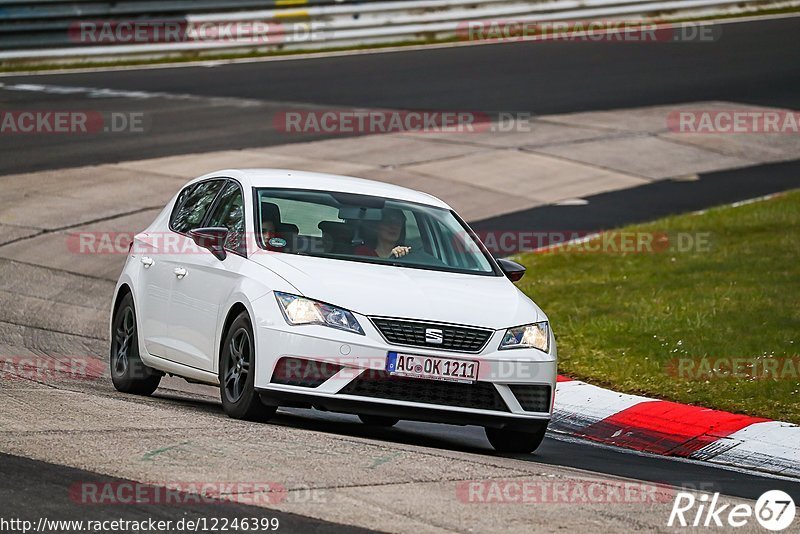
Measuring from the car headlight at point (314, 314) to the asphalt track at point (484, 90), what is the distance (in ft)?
34.6

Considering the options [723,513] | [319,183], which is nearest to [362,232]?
[319,183]

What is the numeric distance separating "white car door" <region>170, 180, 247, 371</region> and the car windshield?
8.3 inches

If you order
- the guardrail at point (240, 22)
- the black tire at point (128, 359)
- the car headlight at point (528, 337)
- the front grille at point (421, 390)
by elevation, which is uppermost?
the guardrail at point (240, 22)

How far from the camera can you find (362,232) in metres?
9.43

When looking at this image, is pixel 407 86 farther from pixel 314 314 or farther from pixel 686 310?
pixel 314 314

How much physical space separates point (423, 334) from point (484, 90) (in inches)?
809

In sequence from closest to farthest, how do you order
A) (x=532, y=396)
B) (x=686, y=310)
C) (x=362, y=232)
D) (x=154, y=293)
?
1. (x=532, y=396)
2. (x=362, y=232)
3. (x=154, y=293)
4. (x=686, y=310)

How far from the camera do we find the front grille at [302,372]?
8.30m

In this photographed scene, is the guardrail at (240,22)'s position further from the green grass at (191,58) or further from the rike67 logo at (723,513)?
the rike67 logo at (723,513)

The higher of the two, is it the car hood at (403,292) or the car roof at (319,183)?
the car roof at (319,183)

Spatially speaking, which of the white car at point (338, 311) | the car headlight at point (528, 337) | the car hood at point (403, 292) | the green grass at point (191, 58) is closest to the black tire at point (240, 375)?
the white car at point (338, 311)

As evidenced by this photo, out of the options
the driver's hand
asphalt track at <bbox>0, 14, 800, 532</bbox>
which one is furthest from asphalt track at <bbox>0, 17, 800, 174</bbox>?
the driver's hand

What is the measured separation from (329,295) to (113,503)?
2.45 metres

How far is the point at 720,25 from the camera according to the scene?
36719 millimetres
